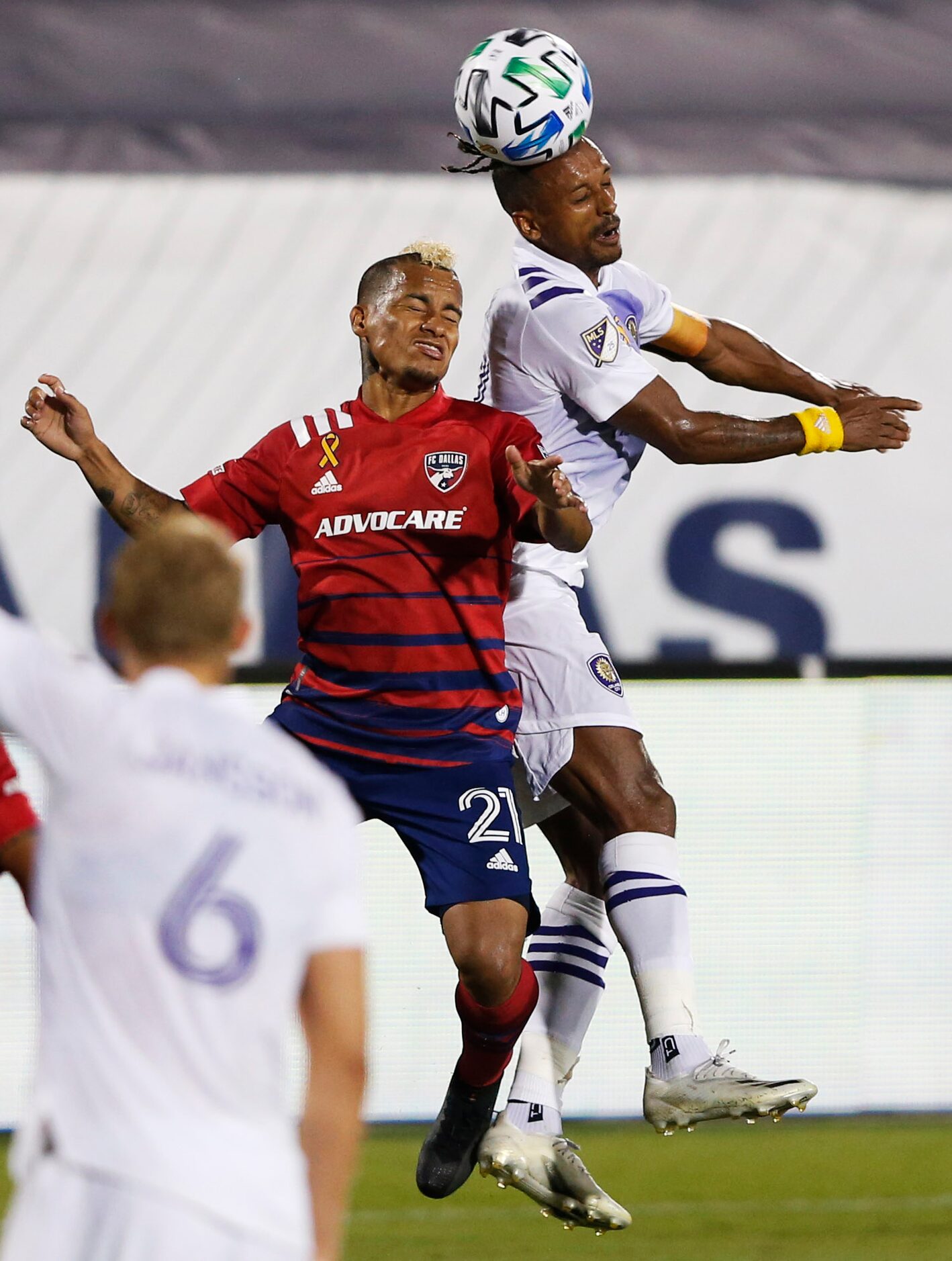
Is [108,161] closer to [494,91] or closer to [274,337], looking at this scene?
[274,337]

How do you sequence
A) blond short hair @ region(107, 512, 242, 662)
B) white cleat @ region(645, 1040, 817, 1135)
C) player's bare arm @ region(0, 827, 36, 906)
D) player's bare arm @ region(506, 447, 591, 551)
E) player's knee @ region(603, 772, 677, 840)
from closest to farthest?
blond short hair @ region(107, 512, 242, 662)
player's bare arm @ region(0, 827, 36, 906)
player's bare arm @ region(506, 447, 591, 551)
white cleat @ region(645, 1040, 817, 1135)
player's knee @ region(603, 772, 677, 840)

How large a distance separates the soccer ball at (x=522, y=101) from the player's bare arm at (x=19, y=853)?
2.08 m

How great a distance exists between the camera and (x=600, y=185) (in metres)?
4.48

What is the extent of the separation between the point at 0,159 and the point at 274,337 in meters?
1.60

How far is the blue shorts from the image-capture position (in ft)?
13.9

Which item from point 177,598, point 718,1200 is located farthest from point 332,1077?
point 718,1200

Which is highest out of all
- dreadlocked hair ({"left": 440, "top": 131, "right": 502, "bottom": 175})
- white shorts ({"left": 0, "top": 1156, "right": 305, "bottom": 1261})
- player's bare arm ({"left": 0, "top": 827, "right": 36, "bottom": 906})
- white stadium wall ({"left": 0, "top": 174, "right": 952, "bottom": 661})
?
white stadium wall ({"left": 0, "top": 174, "right": 952, "bottom": 661})

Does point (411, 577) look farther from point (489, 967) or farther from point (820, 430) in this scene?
point (820, 430)

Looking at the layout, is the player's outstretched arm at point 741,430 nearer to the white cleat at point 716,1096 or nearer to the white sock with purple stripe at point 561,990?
the white sock with purple stripe at point 561,990

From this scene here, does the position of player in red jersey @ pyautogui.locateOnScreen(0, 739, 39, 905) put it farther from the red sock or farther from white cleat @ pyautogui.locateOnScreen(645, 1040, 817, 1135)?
white cleat @ pyautogui.locateOnScreen(645, 1040, 817, 1135)

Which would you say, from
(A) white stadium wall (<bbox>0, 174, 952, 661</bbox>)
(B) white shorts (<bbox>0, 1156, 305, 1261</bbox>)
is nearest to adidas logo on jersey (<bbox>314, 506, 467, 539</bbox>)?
(B) white shorts (<bbox>0, 1156, 305, 1261</bbox>)

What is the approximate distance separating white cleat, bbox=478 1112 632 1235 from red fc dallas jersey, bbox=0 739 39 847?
68.7 inches

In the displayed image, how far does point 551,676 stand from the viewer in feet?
14.6

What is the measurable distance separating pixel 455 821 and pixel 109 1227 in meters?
2.11
